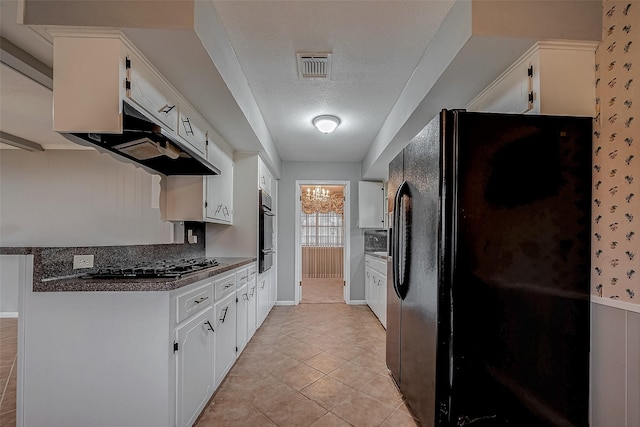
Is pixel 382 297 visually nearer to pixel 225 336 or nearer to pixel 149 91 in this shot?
pixel 225 336

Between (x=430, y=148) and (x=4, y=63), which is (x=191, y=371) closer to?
(x=430, y=148)

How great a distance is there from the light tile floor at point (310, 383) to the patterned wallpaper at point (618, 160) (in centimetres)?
137

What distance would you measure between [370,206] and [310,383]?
3146mm

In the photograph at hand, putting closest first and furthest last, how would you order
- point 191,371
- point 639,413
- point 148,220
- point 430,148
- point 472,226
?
point 639,413, point 472,226, point 430,148, point 191,371, point 148,220

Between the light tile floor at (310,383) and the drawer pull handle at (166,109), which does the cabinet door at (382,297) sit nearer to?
the light tile floor at (310,383)

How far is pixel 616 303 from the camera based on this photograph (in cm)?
136

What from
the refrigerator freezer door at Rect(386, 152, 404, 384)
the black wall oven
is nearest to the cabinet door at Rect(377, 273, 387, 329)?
the refrigerator freezer door at Rect(386, 152, 404, 384)

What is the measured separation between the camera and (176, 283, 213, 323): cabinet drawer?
165cm

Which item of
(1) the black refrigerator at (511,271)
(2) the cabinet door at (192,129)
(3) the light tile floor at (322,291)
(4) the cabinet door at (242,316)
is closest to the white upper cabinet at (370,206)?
(3) the light tile floor at (322,291)

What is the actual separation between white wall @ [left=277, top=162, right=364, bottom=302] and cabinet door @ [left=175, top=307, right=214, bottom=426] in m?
3.00

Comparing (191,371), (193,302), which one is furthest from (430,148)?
(191,371)

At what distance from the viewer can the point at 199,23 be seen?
4.91ft

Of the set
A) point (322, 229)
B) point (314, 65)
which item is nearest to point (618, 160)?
point (314, 65)

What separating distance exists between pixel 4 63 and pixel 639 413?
358 centimetres
